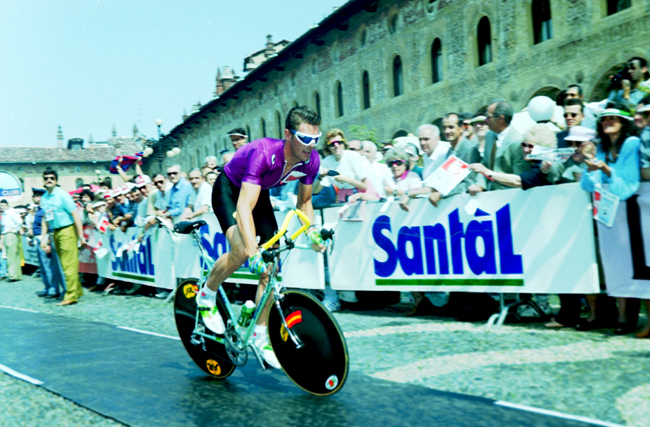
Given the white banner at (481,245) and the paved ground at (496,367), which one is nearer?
the paved ground at (496,367)

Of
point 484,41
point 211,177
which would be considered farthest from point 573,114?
point 484,41

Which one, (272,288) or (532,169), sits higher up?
(532,169)

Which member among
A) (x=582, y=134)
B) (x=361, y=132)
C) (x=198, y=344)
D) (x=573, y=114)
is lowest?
(x=198, y=344)

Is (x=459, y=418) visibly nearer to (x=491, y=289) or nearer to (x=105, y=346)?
(x=491, y=289)

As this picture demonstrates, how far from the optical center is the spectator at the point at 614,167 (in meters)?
5.72

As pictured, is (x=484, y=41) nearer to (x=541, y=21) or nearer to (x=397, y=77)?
(x=541, y=21)

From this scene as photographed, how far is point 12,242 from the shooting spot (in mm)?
17938

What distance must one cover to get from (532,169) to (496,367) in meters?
2.30

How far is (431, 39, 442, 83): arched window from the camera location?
2523 cm

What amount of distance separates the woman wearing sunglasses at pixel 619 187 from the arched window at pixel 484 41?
57.2ft

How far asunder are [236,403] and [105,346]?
2808 millimetres

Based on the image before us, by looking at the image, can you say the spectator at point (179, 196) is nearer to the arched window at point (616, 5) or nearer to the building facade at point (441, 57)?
the building facade at point (441, 57)

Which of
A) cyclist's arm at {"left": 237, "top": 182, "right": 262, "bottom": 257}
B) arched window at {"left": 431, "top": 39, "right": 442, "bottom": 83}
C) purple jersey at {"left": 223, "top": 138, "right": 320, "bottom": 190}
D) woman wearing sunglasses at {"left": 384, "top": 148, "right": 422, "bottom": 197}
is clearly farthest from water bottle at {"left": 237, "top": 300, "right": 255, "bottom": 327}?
arched window at {"left": 431, "top": 39, "right": 442, "bottom": 83}

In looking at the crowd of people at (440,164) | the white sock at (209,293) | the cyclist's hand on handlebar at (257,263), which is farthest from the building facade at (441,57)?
the cyclist's hand on handlebar at (257,263)
